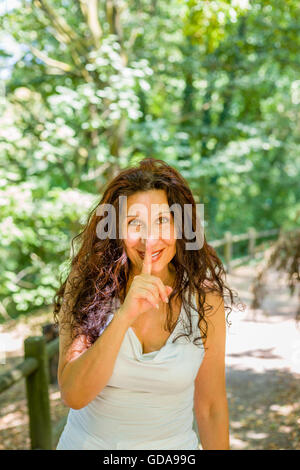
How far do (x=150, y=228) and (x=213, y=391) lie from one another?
618 millimetres

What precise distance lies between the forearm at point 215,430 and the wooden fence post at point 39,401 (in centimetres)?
212

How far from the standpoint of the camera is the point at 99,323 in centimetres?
155

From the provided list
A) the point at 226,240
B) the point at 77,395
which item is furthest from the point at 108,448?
the point at 226,240

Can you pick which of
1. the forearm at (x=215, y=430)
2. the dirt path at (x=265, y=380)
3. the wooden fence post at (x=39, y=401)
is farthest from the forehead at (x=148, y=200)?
the dirt path at (x=265, y=380)

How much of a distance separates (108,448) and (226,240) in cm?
1122

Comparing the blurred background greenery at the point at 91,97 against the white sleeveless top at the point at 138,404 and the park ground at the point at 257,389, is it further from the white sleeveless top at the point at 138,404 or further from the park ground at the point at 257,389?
the white sleeveless top at the point at 138,404

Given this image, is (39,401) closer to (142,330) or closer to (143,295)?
(142,330)

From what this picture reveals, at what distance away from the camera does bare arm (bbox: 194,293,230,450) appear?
1.64 meters

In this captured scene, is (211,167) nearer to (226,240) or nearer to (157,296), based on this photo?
(226,240)

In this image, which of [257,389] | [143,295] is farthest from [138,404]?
[257,389]

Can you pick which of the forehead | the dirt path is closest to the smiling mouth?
the forehead

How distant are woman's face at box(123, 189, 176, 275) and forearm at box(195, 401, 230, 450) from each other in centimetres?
54

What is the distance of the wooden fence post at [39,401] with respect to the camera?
3.55m

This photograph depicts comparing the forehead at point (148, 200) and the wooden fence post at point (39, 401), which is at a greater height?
the forehead at point (148, 200)
